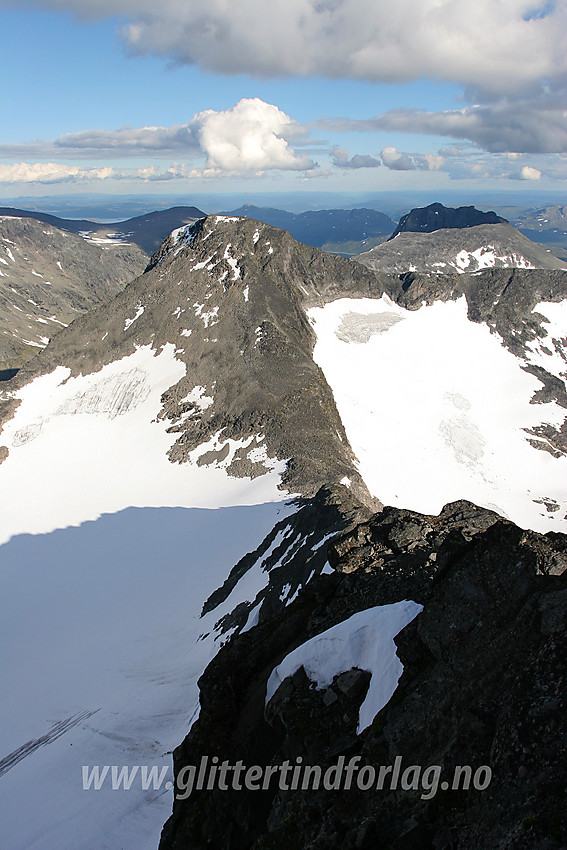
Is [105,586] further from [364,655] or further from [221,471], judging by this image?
[364,655]

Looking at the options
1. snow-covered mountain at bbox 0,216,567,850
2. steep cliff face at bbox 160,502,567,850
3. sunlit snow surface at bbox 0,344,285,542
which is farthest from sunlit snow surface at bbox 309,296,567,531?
steep cliff face at bbox 160,502,567,850

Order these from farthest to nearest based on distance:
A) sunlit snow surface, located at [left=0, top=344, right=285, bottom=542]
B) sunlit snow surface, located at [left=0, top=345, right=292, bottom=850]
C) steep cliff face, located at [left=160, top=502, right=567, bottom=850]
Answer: sunlit snow surface, located at [left=0, top=344, right=285, bottom=542]
sunlit snow surface, located at [left=0, top=345, right=292, bottom=850]
steep cliff face, located at [left=160, top=502, right=567, bottom=850]

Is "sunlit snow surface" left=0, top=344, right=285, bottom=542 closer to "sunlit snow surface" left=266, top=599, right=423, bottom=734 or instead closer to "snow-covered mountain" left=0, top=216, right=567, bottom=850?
"snow-covered mountain" left=0, top=216, right=567, bottom=850

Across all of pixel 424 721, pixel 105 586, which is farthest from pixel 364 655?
pixel 105 586

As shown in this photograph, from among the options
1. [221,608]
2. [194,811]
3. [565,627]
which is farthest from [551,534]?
[221,608]

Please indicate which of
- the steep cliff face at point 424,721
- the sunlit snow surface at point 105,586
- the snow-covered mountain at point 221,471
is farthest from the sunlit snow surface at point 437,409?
the steep cliff face at point 424,721

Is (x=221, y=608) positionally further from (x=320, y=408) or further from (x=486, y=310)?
(x=486, y=310)

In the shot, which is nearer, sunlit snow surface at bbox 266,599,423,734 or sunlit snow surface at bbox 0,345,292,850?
sunlit snow surface at bbox 266,599,423,734
